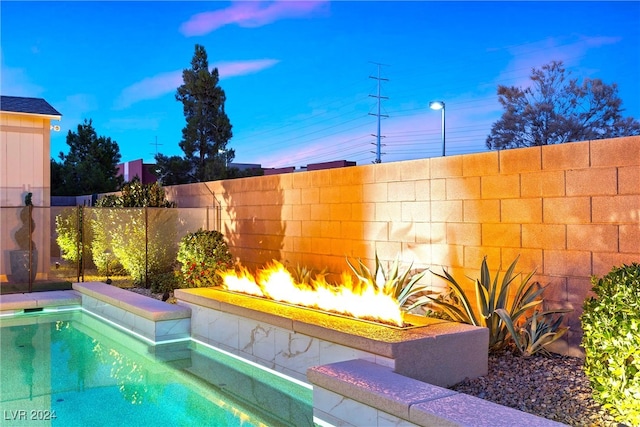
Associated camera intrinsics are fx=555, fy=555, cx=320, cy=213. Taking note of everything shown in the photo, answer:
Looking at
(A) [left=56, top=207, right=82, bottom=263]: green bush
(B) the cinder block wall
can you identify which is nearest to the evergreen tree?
(A) [left=56, top=207, right=82, bottom=263]: green bush

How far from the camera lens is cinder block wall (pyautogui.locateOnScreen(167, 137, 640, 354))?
15.8ft

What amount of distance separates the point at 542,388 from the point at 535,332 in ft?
2.80

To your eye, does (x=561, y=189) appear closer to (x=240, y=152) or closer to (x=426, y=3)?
(x=426, y=3)

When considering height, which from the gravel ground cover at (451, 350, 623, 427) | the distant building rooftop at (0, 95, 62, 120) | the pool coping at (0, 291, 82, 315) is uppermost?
the distant building rooftop at (0, 95, 62, 120)

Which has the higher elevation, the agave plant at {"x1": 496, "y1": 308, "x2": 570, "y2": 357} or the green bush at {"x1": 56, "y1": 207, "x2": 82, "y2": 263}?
the green bush at {"x1": 56, "y1": 207, "x2": 82, "y2": 263}

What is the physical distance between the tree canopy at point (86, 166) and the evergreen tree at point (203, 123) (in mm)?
3543

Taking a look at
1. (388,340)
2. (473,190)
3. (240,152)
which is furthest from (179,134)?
(388,340)

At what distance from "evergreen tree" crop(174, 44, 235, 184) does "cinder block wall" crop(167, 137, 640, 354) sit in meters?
15.5

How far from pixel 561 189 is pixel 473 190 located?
3.28 feet

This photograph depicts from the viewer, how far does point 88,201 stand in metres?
19.3

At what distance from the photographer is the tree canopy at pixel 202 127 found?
2347cm

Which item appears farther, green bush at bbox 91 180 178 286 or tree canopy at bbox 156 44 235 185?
tree canopy at bbox 156 44 235 185

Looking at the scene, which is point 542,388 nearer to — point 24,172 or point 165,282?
point 165,282

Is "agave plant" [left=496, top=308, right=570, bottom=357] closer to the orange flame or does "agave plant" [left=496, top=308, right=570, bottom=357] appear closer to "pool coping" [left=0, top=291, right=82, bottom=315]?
the orange flame
